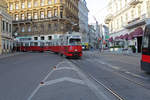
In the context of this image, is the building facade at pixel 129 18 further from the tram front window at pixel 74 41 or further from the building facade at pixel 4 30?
the building facade at pixel 4 30

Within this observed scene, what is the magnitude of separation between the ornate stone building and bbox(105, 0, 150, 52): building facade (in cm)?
1403

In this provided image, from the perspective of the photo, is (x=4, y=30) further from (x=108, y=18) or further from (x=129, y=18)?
(x=108, y=18)

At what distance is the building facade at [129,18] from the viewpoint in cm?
2819

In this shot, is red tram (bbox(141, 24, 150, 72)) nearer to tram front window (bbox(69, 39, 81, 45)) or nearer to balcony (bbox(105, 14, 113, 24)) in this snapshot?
tram front window (bbox(69, 39, 81, 45))

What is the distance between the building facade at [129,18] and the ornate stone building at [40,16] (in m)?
14.0

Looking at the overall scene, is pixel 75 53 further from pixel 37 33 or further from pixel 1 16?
pixel 37 33

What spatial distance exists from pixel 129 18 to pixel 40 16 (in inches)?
1233

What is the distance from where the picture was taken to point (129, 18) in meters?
35.2

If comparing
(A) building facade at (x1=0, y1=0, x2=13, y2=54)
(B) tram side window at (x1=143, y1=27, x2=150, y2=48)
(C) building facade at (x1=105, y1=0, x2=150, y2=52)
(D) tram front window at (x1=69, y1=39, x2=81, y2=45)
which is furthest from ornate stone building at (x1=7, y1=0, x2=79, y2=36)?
(B) tram side window at (x1=143, y1=27, x2=150, y2=48)

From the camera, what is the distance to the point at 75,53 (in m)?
20.4

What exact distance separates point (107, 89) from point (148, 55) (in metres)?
3.61

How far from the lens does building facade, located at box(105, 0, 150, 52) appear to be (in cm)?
2819

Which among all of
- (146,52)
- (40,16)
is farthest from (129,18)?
(40,16)

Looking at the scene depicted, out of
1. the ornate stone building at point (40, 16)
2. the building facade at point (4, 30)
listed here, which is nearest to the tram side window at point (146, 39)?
the building facade at point (4, 30)
